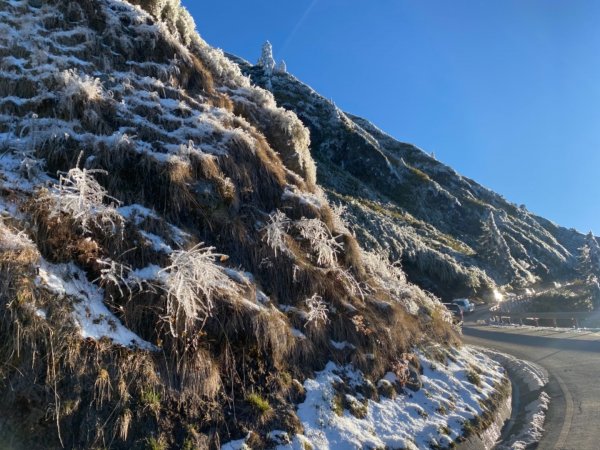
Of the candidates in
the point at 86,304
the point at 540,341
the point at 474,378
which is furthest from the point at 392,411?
the point at 540,341

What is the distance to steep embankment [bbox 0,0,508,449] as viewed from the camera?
5.22 meters

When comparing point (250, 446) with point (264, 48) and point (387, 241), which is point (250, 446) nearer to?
point (387, 241)

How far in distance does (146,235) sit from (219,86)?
23.7ft

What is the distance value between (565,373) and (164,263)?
41.5 feet

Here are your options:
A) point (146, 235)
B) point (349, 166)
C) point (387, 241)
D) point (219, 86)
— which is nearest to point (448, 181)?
point (349, 166)

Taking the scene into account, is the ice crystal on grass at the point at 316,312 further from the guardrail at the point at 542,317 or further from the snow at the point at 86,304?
the guardrail at the point at 542,317

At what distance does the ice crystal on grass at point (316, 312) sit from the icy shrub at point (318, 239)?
1.22m

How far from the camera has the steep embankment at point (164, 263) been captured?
5219mm

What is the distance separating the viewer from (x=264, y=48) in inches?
4663

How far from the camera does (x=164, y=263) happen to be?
6.98 meters

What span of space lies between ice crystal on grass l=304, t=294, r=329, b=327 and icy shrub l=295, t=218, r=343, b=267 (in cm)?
122

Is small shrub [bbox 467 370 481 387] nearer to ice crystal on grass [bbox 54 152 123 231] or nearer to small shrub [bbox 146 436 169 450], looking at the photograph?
small shrub [bbox 146 436 169 450]

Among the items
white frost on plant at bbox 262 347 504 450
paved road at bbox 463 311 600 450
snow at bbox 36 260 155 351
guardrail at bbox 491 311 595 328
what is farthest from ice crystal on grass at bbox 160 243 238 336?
guardrail at bbox 491 311 595 328

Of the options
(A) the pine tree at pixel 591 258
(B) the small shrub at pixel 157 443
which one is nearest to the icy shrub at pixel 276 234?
(B) the small shrub at pixel 157 443
